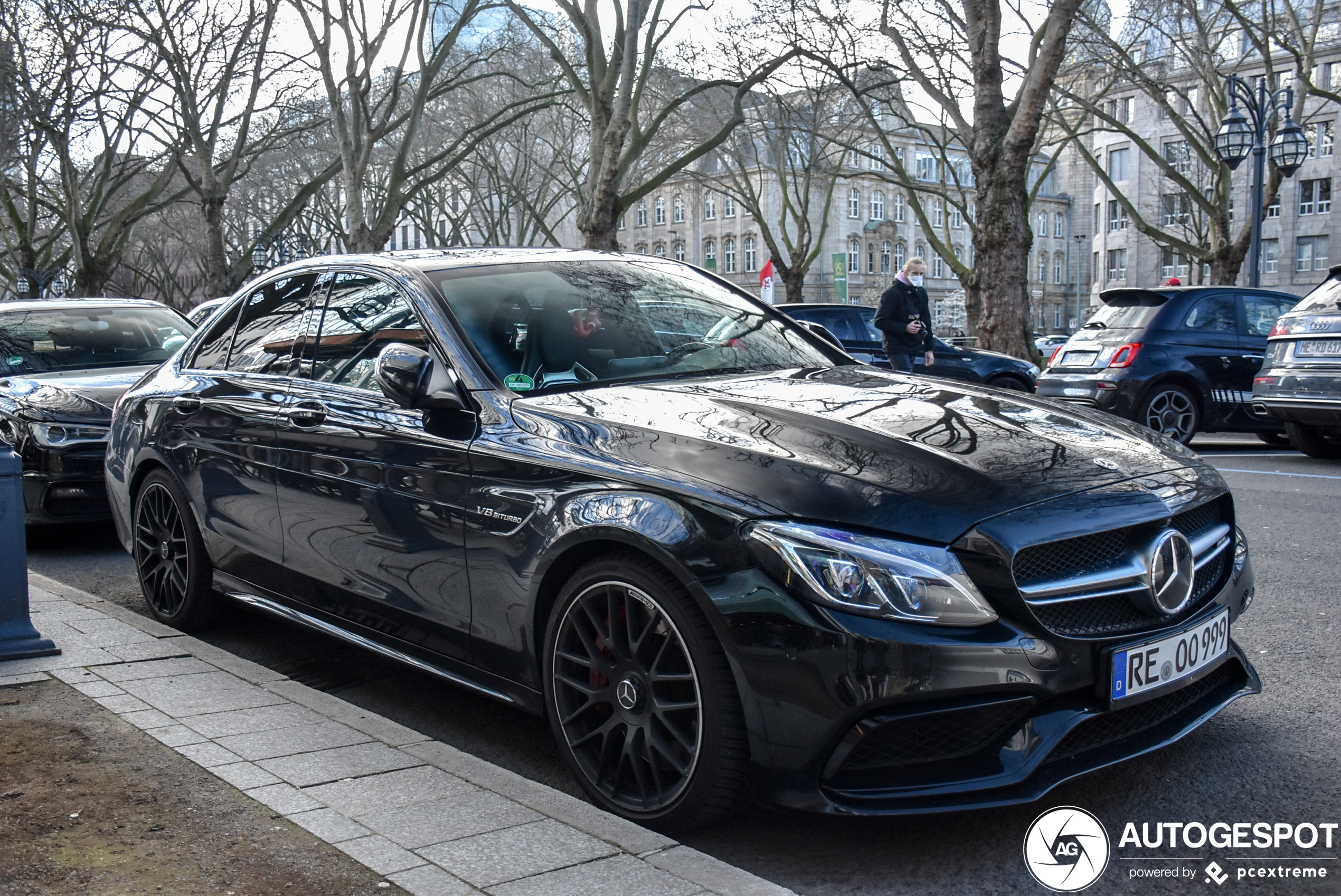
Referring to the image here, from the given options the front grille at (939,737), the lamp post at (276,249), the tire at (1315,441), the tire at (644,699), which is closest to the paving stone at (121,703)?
the tire at (644,699)

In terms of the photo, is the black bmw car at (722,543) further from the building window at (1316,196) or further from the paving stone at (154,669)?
the building window at (1316,196)

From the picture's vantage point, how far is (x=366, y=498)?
4195 mm

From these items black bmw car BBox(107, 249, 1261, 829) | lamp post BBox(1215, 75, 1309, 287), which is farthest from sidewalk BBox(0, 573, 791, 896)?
lamp post BBox(1215, 75, 1309, 287)

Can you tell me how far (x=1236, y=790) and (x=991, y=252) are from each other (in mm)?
16777

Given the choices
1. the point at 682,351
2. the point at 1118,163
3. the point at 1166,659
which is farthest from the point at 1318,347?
the point at 1118,163

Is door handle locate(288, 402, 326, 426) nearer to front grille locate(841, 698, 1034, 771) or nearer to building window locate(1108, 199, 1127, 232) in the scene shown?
front grille locate(841, 698, 1034, 771)

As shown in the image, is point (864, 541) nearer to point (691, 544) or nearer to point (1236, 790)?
point (691, 544)

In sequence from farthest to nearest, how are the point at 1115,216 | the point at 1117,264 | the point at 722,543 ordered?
the point at 1115,216, the point at 1117,264, the point at 722,543

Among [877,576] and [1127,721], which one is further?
[1127,721]

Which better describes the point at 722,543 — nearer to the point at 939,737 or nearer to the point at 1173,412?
the point at 939,737

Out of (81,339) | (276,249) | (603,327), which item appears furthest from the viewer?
(276,249)

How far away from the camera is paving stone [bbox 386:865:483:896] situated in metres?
2.68

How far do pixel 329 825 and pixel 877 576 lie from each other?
1425 millimetres

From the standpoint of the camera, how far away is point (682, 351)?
171 inches
